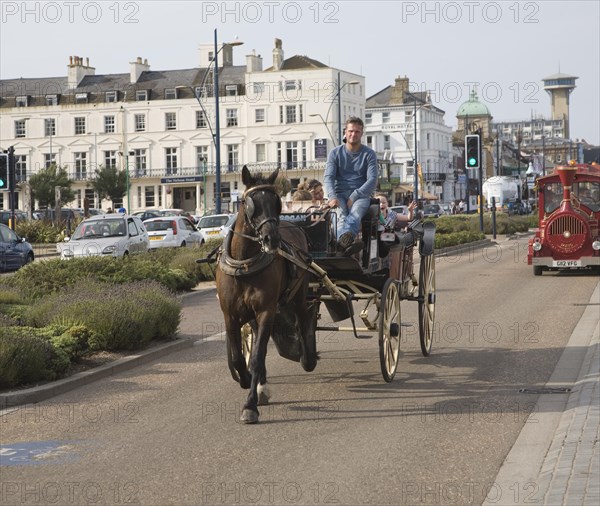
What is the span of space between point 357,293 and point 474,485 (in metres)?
4.40

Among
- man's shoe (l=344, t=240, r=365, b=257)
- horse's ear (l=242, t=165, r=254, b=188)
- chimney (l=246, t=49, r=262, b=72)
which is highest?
chimney (l=246, t=49, r=262, b=72)

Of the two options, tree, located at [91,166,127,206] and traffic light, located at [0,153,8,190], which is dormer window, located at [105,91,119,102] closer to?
tree, located at [91,166,127,206]

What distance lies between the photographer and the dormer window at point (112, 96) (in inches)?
4122

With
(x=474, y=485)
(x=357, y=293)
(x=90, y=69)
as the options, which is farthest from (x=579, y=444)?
(x=90, y=69)

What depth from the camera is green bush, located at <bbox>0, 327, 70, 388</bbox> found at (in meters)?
10.6

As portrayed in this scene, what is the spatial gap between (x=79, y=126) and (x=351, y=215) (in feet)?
320

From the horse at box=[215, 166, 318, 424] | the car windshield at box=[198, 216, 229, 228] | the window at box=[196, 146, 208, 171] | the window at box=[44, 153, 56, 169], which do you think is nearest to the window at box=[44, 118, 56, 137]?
the window at box=[44, 153, 56, 169]

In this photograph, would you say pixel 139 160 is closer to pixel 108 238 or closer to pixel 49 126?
pixel 49 126

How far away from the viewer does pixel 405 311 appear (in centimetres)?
1842

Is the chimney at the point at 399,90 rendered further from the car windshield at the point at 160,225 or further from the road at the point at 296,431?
the road at the point at 296,431

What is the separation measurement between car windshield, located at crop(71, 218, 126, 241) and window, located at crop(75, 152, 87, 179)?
72.9 meters

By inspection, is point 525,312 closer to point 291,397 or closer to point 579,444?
point 291,397

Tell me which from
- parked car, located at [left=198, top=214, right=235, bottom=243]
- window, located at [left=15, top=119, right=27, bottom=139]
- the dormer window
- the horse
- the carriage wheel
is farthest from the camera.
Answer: window, located at [left=15, top=119, right=27, bottom=139]

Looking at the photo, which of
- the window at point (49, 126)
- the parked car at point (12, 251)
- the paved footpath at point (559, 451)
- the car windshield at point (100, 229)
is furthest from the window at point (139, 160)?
the paved footpath at point (559, 451)
